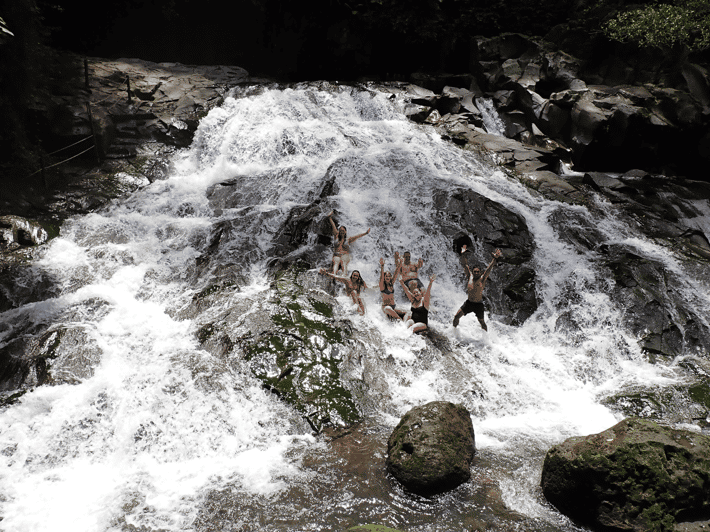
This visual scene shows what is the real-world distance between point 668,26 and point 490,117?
231 inches

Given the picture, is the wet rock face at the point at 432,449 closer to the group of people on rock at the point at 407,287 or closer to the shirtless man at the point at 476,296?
the group of people on rock at the point at 407,287

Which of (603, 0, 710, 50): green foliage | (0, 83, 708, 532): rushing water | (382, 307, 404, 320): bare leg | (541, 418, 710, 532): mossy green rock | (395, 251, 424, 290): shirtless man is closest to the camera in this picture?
(541, 418, 710, 532): mossy green rock

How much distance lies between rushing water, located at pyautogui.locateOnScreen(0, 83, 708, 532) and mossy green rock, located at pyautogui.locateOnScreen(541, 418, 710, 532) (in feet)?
1.06

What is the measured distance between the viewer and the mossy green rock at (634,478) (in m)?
3.77

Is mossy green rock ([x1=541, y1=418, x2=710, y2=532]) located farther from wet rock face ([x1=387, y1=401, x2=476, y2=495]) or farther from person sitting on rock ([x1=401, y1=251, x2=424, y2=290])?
person sitting on rock ([x1=401, y1=251, x2=424, y2=290])

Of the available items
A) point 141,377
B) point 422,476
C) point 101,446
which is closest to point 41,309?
point 141,377

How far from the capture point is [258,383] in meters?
6.14

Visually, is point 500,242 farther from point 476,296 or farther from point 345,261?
point 345,261

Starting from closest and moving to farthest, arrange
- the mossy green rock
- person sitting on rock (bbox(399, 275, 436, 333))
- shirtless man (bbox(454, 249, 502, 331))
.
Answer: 1. the mossy green rock
2. person sitting on rock (bbox(399, 275, 436, 333))
3. shirtless man (bbox(454, 249, 502, 331))

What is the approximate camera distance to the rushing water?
4.42 metres

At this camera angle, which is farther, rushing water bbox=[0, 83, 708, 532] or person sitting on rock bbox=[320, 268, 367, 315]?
person sitting on rock bbox=[320, 268, 367, 315]

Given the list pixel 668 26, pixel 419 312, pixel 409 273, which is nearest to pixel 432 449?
pixel 419 312

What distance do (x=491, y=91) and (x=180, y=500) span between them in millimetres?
16923

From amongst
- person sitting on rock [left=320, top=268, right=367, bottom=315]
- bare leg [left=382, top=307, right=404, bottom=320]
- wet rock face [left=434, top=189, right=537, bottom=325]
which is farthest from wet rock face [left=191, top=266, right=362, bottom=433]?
wet rock face [left=434, top=189, right=537, bottom=325]
